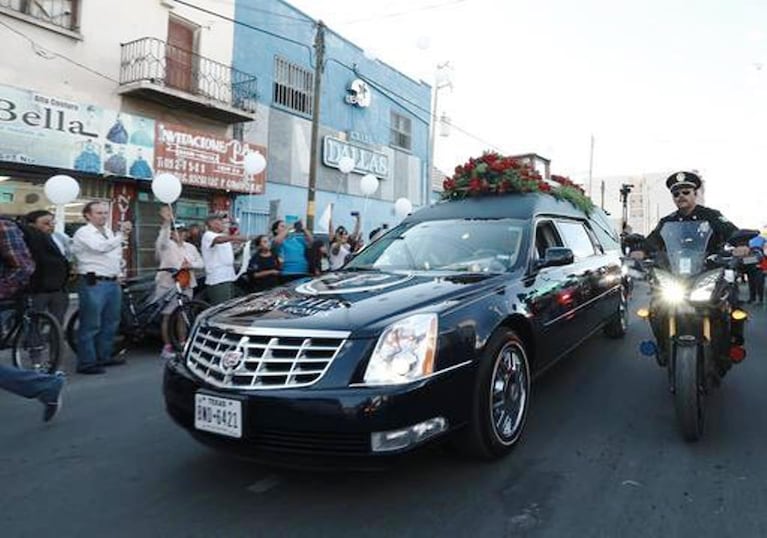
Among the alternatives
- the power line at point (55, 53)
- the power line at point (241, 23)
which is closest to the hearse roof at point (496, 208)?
the power line at point (55, 53)

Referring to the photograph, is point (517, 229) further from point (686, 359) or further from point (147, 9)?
point (147, 9)

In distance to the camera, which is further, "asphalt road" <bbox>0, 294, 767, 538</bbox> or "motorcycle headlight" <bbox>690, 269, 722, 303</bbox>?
"motorcycle headlight" <bbox>690, 269, 722, 303</bbox>

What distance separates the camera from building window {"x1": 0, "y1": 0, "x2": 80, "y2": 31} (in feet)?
37.5

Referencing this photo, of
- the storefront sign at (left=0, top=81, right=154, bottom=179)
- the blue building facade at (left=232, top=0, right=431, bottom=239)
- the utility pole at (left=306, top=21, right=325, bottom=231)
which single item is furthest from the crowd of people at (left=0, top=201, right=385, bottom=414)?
the blue building facade at (left=232, top=0, right=431, bottom=239)

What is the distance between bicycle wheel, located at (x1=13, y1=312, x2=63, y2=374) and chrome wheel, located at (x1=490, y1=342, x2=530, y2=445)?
168 inches

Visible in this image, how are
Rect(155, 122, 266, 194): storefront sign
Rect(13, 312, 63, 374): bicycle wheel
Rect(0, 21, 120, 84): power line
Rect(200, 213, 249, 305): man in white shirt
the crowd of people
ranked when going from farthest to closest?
Rect(155, 122, 266, 194): storefront sign
Rect(0, 21, 120, 84): power line
Rect(200, 213, 249, 305): man in white shirt
Rect(13, 312, 63, 374): bicycle wheel
the crowd of people

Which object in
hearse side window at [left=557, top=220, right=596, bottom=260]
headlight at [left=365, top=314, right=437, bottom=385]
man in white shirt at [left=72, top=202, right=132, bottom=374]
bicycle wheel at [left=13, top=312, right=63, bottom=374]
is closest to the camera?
headlight at [left=365, top=314, right=437, bottom=385]

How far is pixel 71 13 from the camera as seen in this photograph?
12.2m

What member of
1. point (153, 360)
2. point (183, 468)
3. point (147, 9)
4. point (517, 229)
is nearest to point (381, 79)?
point (147, 9)

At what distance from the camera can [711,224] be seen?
450 cm

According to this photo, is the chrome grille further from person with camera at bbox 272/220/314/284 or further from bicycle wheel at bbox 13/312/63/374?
person with camera at bbox 272/220/314/284

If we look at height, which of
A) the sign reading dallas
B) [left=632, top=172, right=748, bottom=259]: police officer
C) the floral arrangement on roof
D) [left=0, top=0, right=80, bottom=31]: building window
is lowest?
[left=632, top=172, right=748, bottom=259]: police officer

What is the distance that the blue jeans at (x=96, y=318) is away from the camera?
606 centimetres

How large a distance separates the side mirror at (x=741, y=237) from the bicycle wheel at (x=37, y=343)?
18.8 ft
